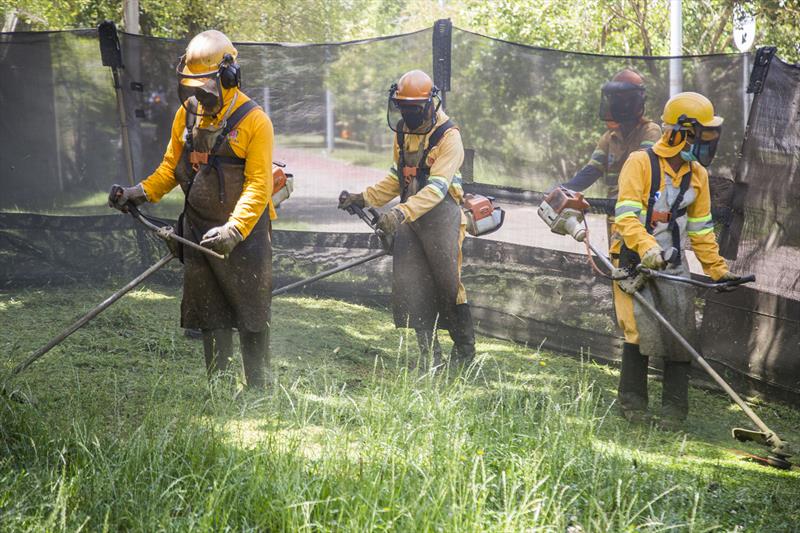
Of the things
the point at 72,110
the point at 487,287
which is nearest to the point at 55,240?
the point at 72,110

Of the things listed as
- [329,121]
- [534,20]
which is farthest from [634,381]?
[534,20]

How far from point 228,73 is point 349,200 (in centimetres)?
161

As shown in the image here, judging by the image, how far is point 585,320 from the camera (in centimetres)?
730

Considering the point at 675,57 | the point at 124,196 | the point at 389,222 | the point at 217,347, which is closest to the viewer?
the point at 124,196

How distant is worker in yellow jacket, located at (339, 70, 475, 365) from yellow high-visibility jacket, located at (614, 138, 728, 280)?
43.6 inches

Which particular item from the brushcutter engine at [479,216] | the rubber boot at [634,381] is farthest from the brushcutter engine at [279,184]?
the rubber boot at [634,381]

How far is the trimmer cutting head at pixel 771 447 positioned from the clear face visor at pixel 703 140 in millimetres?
1562

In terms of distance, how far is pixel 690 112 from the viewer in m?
5.60

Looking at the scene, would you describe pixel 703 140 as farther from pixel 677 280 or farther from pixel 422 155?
pixel 422 155

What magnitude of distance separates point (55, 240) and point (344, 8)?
17.3 metres

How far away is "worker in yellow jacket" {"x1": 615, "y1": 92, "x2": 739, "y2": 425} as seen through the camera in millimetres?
5617

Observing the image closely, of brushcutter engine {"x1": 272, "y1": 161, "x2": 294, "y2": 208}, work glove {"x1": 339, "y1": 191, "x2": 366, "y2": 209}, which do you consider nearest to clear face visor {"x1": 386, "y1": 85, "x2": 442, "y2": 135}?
work glove {"x1": 339, "y1": 191, "x2": 366, "y2": 209}

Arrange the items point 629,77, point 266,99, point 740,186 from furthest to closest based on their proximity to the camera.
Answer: point 266,99 → point 629,77 → point 740,186

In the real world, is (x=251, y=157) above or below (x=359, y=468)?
above
